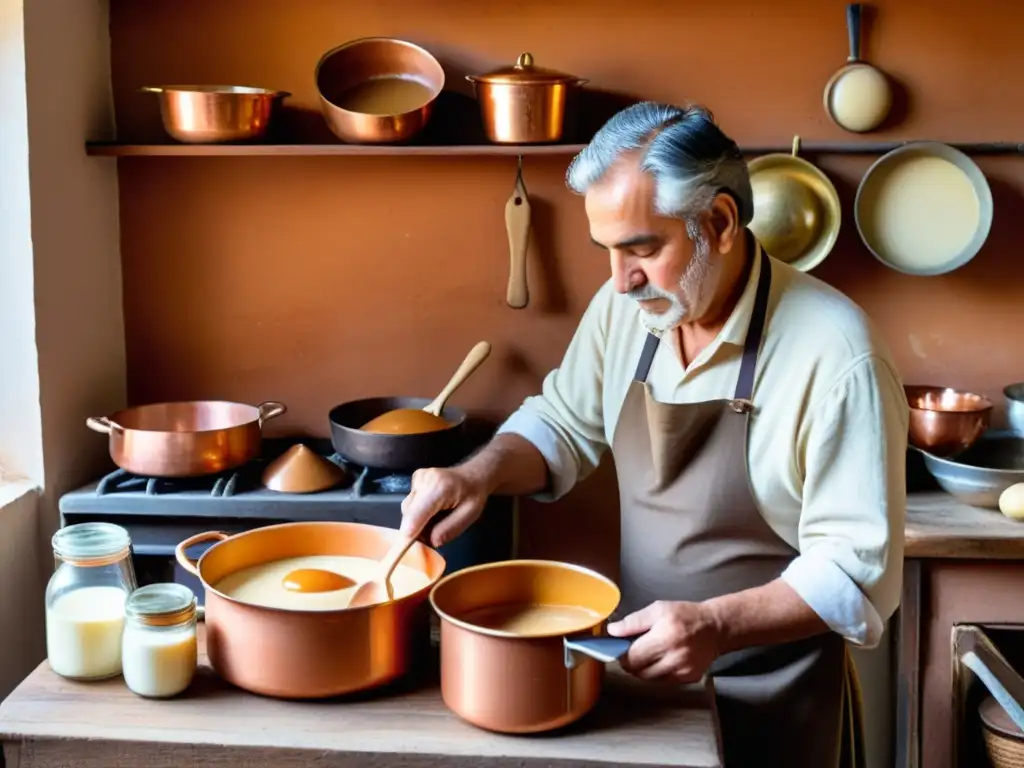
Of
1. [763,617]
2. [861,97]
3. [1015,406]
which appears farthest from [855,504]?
[861,97]

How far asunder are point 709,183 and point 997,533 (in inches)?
38.5

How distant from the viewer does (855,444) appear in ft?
5.36

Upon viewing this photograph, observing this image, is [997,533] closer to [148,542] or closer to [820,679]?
[820,679]

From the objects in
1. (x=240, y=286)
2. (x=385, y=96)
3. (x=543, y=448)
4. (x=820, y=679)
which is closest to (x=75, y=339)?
(x=240, y=286)

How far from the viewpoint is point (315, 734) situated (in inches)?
54.0

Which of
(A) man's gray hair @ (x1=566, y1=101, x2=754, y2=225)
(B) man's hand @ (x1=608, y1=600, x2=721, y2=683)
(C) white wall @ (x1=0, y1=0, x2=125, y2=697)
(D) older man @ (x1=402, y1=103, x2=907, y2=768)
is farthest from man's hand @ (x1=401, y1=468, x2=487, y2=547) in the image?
(C) white wall @ (x1=0, y1=0, x2=125, y2=697)

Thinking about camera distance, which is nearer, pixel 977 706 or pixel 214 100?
pixel 977 706

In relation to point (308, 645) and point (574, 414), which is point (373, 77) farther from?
point (308, 645)

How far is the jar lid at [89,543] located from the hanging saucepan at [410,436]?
0.79 m

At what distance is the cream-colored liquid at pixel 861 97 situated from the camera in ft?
8.18

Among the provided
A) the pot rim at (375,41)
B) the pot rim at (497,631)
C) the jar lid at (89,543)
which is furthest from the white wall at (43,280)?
the pot rim at (497,631)

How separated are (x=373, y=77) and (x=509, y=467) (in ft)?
3.43

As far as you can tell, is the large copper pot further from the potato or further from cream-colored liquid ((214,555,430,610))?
the potato

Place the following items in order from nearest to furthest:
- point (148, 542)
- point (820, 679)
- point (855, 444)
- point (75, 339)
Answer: point (855, 444)
point (820, 679)
point (148, 542)
point (75, 339)
